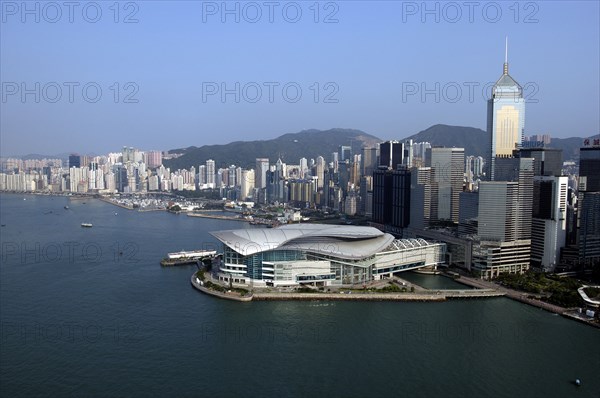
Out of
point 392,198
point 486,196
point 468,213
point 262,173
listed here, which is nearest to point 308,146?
point 262,173

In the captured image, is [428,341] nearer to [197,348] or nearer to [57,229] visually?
[197,348]

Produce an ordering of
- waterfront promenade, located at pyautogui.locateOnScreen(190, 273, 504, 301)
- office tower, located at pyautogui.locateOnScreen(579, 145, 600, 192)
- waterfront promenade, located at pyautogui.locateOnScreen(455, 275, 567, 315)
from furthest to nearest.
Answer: office tower, located at pyautogui.locateOnScreen(579, 145, 600, 192), waterfront promenade, located at pyautogui.locateOnScreen(190, 273, 504, 301), waterfront promenade, located at pyautogui.locateOnScreen(455, 275, 567, 315)

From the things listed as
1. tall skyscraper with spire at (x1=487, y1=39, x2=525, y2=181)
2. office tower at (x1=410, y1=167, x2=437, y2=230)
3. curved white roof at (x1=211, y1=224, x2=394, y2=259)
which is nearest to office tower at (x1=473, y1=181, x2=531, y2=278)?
curved white roof at (x1=211, y1=224, x2=394, y2=259)

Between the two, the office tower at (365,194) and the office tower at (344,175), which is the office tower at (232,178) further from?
the office tower at (365,194)

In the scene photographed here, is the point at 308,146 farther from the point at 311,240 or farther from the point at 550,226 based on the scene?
A: the point at 311,240

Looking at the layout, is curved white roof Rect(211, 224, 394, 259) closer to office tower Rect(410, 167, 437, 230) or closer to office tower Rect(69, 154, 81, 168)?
office tower Rect(410, 167, 437, 230)

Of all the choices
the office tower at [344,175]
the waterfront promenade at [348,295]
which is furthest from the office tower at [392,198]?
the office tower at [344,175]

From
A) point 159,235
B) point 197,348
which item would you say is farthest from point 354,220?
point 197,348
